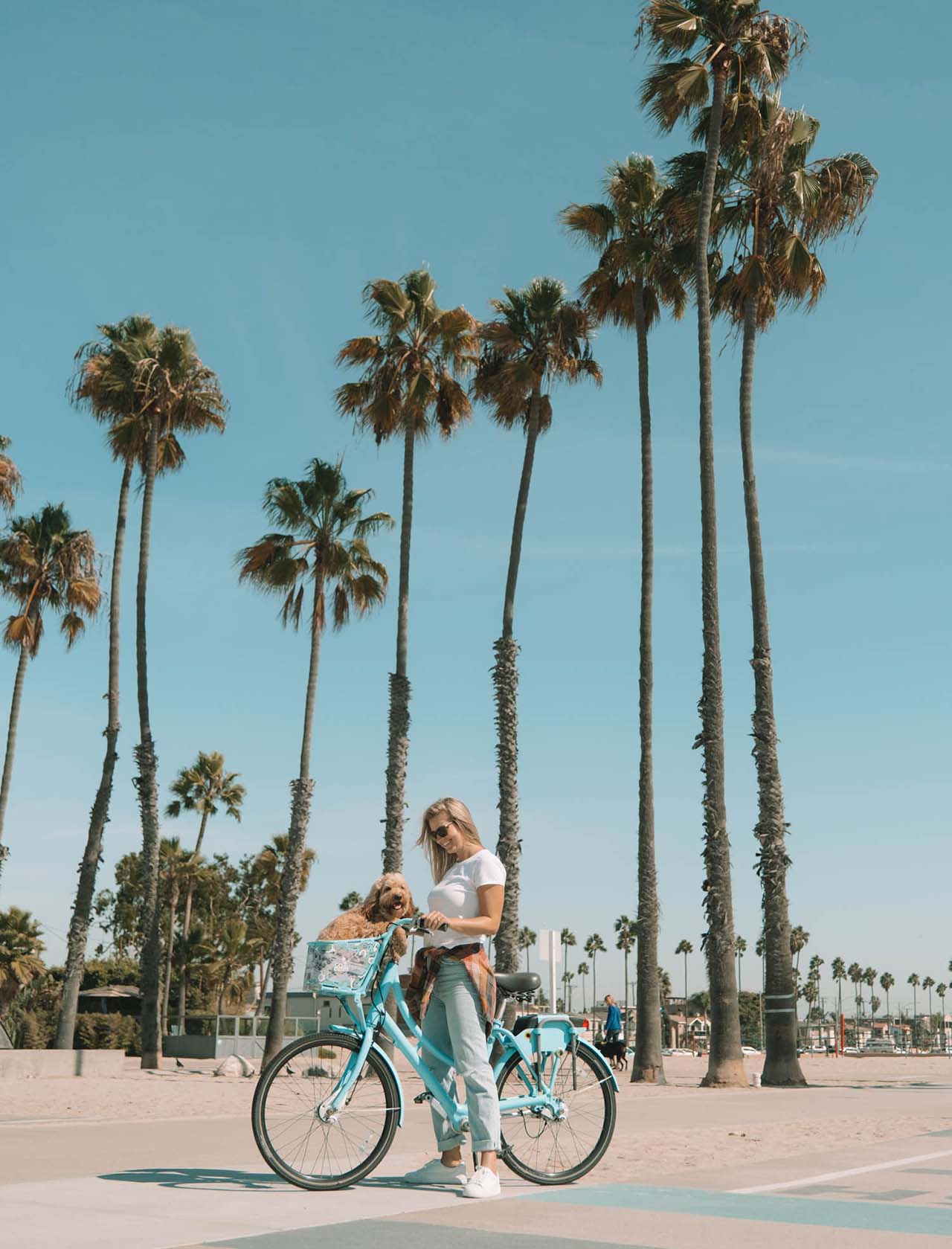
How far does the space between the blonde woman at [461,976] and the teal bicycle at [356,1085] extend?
0.10 metres

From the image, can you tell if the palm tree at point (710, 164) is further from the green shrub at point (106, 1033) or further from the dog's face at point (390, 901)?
the green shrub at point (106, 1033)

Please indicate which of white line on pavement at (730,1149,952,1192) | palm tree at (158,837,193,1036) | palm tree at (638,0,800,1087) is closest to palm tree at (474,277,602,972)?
palm tree at (638,0,800,1087)

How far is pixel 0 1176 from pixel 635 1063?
17530 millimetres

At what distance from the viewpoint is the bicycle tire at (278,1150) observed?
6.21 metres

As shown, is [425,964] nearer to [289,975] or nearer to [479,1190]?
[479,1190]

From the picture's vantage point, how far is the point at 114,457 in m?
31.7

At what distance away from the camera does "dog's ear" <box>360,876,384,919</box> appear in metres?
6.49

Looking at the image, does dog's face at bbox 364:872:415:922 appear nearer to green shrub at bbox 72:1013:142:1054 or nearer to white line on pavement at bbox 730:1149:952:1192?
white line on pavement at bbox 730:1149:952:1192

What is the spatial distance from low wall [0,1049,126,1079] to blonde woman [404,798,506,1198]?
67.8 feet

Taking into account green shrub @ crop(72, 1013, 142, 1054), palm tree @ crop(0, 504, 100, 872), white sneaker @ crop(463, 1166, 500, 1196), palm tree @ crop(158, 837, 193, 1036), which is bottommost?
green shrub @ crop(72, 1013, 142, 1054)

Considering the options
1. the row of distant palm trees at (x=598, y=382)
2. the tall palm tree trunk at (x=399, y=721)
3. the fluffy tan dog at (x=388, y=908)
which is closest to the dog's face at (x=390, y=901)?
the fluffy tan dog at (x=388, y=908)

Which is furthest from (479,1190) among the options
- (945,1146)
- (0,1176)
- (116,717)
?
(116,717)

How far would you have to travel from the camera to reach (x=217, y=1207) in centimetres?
566

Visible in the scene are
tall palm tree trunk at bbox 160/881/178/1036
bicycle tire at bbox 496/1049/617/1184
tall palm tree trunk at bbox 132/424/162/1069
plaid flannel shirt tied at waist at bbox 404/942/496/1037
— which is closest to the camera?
plaid flannel shirt tied at waist at bbox 404/942/496/1037
